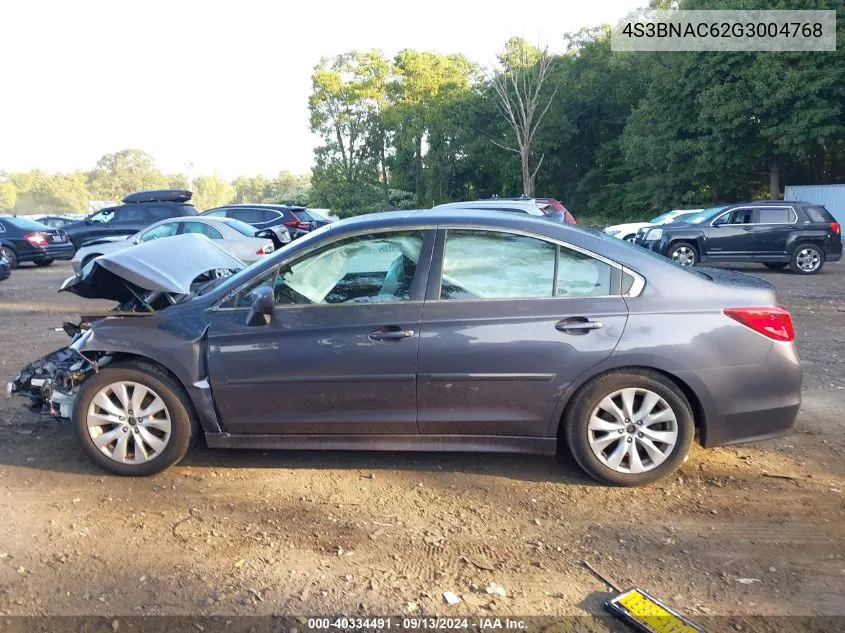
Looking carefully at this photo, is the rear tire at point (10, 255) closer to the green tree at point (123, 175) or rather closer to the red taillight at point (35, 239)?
the red taillight at point (35, 239)

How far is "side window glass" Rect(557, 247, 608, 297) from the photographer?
4008 millimetres

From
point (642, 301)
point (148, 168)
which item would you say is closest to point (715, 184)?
point (642, 301)

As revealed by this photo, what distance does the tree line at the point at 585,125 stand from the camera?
2756 centimetres

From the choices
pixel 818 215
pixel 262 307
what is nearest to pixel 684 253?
pixel 818 215

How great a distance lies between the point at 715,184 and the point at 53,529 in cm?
3538

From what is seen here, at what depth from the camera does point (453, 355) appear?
12.9ft

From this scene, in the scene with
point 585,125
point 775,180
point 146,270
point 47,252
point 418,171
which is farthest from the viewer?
point 418,171

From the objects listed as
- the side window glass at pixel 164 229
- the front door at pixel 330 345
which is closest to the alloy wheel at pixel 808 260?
the side window glass at pixel 164 229

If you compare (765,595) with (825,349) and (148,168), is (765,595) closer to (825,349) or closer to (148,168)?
(825,349)

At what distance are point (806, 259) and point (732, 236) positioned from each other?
1634 mm

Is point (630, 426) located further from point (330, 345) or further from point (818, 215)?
point (818, 215)

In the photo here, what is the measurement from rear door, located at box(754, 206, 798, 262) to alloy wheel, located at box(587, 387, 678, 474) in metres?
12.9

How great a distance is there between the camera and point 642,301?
3.95 m

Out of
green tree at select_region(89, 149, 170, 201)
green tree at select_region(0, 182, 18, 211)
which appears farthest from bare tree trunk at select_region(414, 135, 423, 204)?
green tree at select_region(0, 182, 18, 211)
